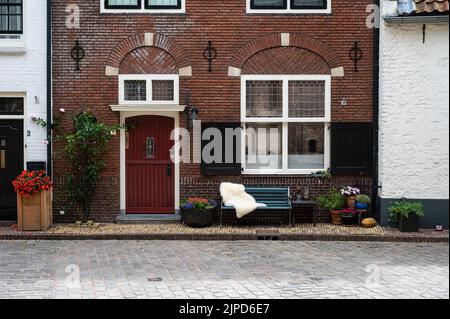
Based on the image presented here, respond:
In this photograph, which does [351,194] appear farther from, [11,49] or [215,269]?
[11,49]

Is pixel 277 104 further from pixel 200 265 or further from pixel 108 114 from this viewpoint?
pixel 200 265

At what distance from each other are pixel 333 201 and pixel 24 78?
24.6 feet

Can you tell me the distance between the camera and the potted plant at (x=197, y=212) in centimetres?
1230

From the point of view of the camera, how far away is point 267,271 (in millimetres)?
8539

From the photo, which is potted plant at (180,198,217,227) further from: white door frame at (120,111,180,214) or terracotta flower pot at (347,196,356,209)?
terracotta flower pot at (347,196,356,209)

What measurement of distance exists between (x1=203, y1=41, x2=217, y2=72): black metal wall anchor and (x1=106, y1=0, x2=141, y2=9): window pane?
183 cm

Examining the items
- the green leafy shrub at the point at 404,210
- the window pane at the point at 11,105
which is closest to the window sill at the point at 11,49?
the window pane at the point at 11,105

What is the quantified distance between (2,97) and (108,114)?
8.01 feet

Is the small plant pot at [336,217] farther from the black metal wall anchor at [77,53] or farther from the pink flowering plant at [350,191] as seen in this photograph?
the black metal wall anchor at [77,53]

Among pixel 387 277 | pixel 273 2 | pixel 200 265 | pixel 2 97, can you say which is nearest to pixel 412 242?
pixel 387 277

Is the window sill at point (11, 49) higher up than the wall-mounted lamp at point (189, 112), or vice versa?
the window sill at point (11, 49)

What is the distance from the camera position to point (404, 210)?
1198 cm

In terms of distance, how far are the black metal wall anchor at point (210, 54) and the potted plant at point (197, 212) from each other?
304cm

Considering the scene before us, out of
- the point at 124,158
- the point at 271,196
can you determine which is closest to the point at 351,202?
the point at 271,196
